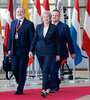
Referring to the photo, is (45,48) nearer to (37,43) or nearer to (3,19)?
(37,43)

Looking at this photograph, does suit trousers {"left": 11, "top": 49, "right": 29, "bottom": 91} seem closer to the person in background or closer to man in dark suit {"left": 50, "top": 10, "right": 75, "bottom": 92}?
the person in background

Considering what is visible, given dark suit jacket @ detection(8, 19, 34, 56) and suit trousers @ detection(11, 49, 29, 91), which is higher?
dark suit jacket @ detection(8, 19, 34, 56)

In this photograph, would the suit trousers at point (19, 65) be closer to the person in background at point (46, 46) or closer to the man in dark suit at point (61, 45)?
the person in background at point (46, 46)

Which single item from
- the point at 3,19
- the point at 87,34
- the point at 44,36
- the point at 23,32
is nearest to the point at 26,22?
the point at 23,32

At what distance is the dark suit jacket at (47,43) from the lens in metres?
6.55

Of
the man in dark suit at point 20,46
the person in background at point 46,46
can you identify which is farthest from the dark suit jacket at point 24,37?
the person in background at point 46,46

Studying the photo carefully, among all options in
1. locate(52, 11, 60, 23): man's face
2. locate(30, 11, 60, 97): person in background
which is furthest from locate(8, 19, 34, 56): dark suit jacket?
locate(52, 11, 60, 23): man's face

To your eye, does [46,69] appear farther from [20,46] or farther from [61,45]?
[61,45]

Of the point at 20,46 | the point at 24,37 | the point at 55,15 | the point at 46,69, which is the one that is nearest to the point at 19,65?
the point at 20,46

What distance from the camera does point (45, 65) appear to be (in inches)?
256

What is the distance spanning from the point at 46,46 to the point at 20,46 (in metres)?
0.64

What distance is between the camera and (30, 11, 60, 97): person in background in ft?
21.3

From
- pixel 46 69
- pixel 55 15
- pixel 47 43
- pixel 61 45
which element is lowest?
pixel 46 69

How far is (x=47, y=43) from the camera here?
6578 millimetres
